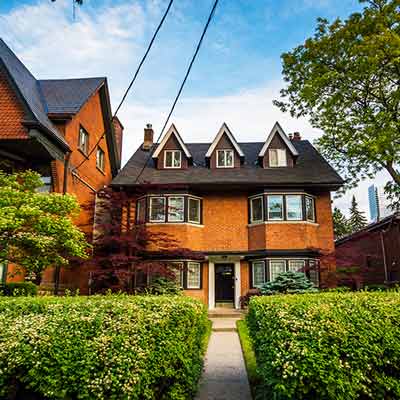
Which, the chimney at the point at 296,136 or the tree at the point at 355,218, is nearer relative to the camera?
the chimney at the point at 296,136

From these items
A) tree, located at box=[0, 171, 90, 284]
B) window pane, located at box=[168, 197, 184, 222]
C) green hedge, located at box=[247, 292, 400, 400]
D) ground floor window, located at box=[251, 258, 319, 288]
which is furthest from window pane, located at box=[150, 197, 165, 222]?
green hedge, located at box=[247, 292, 400, 400]

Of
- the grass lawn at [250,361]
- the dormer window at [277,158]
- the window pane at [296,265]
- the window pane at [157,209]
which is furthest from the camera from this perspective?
the dormer window at [277,158]

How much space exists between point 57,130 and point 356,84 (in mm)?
13259

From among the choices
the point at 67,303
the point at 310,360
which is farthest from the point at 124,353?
the point at 310,360

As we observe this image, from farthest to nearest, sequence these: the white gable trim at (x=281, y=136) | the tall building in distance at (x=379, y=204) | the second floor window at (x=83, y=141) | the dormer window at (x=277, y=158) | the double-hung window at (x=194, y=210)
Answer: the tall building in distance at (x=379, y=204) → the dormer window at (x=277, y=158) → the white gable trim at (x=281, y=136) → the double-hung window at (x=194, y=210) → the second floor window at (x=83, y=141)

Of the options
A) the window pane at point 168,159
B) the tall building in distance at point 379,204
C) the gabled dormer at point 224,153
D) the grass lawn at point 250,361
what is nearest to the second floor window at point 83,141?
the window pane at point 168,159

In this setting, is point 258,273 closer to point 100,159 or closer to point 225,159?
point 225,159

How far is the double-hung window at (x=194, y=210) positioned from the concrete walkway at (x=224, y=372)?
7.48 m

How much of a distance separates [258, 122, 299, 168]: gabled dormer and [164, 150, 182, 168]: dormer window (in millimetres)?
4261

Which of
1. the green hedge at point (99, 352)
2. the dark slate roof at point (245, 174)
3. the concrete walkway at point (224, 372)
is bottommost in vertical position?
the concrete walkway at point (224, 372)

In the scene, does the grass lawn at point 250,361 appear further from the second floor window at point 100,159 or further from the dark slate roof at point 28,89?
the second floor window at point 100,159

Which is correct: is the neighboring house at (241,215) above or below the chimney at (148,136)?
below

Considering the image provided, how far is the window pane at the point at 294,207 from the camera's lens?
1700 centimetres

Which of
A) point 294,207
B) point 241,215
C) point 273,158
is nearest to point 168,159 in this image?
point 241,215
